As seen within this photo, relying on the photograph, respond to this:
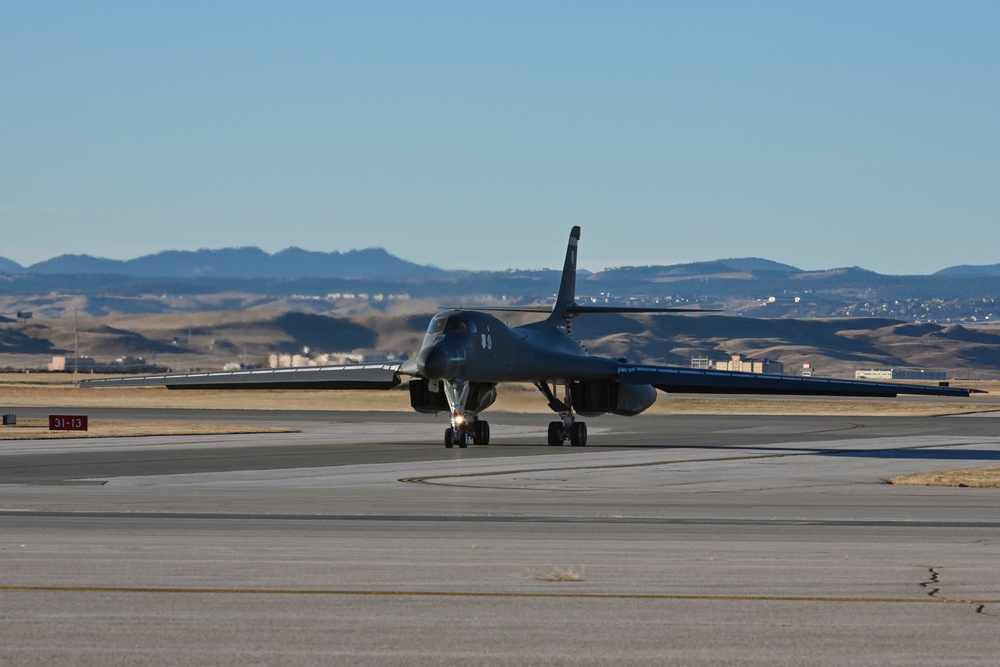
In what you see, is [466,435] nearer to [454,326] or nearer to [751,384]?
[454,326]

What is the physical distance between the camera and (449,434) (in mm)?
38188

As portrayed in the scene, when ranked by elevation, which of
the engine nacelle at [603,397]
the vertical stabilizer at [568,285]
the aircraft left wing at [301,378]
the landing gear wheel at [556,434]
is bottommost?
the landing gear wheel at [556,434]

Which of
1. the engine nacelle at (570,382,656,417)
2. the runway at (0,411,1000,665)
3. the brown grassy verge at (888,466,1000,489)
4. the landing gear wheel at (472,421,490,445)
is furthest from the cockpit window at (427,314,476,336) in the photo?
the brown grassy verge at (888,466,1000,489)

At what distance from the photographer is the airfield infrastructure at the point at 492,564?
9695 millimetres

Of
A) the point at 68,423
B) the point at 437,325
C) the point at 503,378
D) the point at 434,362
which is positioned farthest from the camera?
the point at 68,423

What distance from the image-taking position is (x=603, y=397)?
4319cm

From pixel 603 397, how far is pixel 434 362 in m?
9.15

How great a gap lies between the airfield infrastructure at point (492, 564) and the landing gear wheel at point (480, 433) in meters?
8.64

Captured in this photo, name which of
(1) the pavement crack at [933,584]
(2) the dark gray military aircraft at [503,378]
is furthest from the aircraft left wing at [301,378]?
(1) the pavement crack at [933,584]

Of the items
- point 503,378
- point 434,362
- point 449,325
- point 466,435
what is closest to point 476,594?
point 434,362

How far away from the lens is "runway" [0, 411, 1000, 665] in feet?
31.8

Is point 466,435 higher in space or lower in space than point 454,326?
lower

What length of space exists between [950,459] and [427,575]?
2441 centimetres

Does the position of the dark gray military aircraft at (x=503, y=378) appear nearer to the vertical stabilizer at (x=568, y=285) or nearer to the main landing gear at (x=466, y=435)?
the main landing gear at (x=466, y=435)
